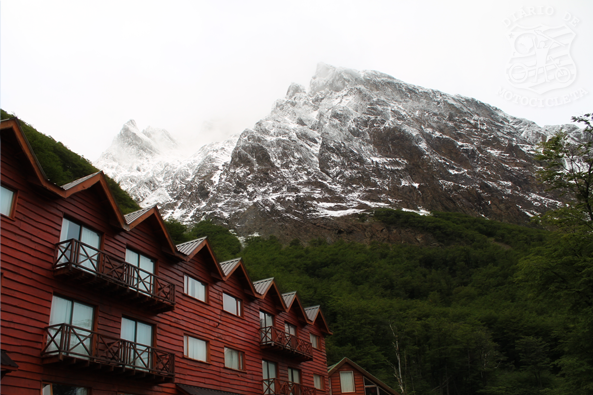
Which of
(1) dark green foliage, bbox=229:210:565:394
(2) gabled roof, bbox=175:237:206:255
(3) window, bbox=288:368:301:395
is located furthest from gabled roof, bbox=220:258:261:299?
(1) dark green foliage, bbox=229:210:565:394

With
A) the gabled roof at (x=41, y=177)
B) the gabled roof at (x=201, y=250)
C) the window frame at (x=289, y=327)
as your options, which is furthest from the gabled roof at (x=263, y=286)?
the gabled roof at (x=41, y=177)

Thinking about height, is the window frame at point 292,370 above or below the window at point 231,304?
below

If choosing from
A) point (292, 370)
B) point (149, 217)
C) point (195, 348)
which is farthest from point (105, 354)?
point (292, 370)

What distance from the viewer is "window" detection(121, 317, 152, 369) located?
1683 centimetres

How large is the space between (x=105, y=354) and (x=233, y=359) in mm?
9190

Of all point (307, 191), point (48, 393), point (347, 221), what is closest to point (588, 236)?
point (48, 393)

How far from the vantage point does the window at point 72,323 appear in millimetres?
14500

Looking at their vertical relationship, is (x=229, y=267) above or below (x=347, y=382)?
above

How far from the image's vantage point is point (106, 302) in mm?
17281

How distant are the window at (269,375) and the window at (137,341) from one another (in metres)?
8.55

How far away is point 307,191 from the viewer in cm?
12762

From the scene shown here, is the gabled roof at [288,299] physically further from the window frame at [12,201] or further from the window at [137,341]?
the window frame at [12,201]

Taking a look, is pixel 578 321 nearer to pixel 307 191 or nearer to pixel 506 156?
pixel 307 191

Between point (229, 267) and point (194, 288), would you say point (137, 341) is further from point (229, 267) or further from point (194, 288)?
point (229, 267)
